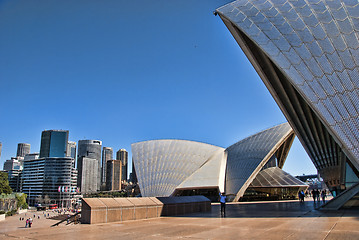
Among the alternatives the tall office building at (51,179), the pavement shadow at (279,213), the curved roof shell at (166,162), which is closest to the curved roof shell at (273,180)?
the curved roof shell at (166,162)

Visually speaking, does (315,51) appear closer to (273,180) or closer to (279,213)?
(279,213)

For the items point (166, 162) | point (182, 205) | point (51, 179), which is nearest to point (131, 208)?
point (182, 205)

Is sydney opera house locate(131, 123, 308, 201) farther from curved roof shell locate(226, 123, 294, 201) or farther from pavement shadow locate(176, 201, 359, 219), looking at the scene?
pavement shadow locate(176, 201, 359, 219)

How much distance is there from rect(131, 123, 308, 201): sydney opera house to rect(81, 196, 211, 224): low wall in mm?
19791

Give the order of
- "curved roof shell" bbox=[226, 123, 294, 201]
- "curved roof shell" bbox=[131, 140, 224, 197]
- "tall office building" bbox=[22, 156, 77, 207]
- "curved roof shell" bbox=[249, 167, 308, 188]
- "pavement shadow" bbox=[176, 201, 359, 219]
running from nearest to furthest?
"pavement shadow" bbox=[176, 201, 359, 219]
"curved roof shell" bbox=[226, 123, 294, 201]
"curved roof shell" bbox=[249, 167, 308, 188]
"curved roof shell" bbox=[131, 140, 224, 197]
"tall office building" bbox=[22, 156, 77, 207]

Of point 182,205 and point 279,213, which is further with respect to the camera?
point 182,205

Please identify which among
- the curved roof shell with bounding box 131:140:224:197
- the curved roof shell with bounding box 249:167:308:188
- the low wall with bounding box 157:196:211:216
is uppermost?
the curved roof shell with bounding box 131:140:224:197

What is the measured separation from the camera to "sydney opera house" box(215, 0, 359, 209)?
12.1 m

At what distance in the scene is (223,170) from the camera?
35.6m

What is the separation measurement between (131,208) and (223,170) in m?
26.5

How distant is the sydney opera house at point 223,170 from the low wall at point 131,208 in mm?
19791

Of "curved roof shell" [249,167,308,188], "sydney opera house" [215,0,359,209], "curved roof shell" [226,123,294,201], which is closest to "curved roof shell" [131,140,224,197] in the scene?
"curved roof shell" [226,123,294,201]

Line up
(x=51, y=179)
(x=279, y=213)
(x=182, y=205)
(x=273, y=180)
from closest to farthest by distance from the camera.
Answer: (x=279, y=213), (x=182, y=205), (x=273, y=180), (x=51, y=179)

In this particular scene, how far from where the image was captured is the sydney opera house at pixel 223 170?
109 ft
